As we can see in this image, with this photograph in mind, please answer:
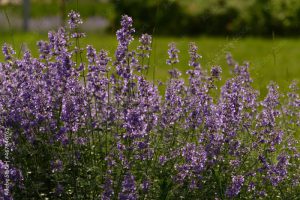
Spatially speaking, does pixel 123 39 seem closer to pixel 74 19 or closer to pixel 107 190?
pixel 74 19

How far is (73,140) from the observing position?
12.6ft

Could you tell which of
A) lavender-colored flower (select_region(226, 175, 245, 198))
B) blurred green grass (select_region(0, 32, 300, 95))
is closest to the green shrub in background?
blurred green grass (select_region(0, 32, 300, 95))

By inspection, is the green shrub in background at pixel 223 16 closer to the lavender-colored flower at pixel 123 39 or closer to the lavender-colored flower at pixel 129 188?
the lavender-colored flower at pixel 123 39

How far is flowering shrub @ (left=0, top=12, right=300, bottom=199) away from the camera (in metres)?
3.65

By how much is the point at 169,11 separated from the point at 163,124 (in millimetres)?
10012

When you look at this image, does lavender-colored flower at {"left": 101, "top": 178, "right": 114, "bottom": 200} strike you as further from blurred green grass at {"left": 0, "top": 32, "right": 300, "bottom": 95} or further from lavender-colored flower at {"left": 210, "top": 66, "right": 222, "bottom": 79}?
blurred green grass at {"left": 0, "top": 32, "right": 300, "bottom": 95}

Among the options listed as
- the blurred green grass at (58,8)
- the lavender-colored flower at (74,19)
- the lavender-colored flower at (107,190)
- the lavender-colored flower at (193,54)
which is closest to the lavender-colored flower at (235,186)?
the lavender-colored flower at (107,190)

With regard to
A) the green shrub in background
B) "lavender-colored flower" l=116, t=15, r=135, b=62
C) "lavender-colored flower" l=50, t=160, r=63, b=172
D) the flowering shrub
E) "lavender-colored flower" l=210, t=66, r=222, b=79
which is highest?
the green shrub in background

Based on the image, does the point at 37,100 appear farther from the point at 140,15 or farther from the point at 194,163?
the point at 140,15

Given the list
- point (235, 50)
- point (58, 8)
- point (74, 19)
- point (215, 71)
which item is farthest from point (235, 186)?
point (58, 8)

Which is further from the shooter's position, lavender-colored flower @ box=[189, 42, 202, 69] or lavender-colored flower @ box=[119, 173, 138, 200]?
lavender-colored flower @ box=[189, 42, 202, 69]

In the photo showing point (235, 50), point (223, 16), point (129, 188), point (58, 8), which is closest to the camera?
point (129, 188)

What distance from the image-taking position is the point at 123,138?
3959 mm

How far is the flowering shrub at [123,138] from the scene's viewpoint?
144 inches
